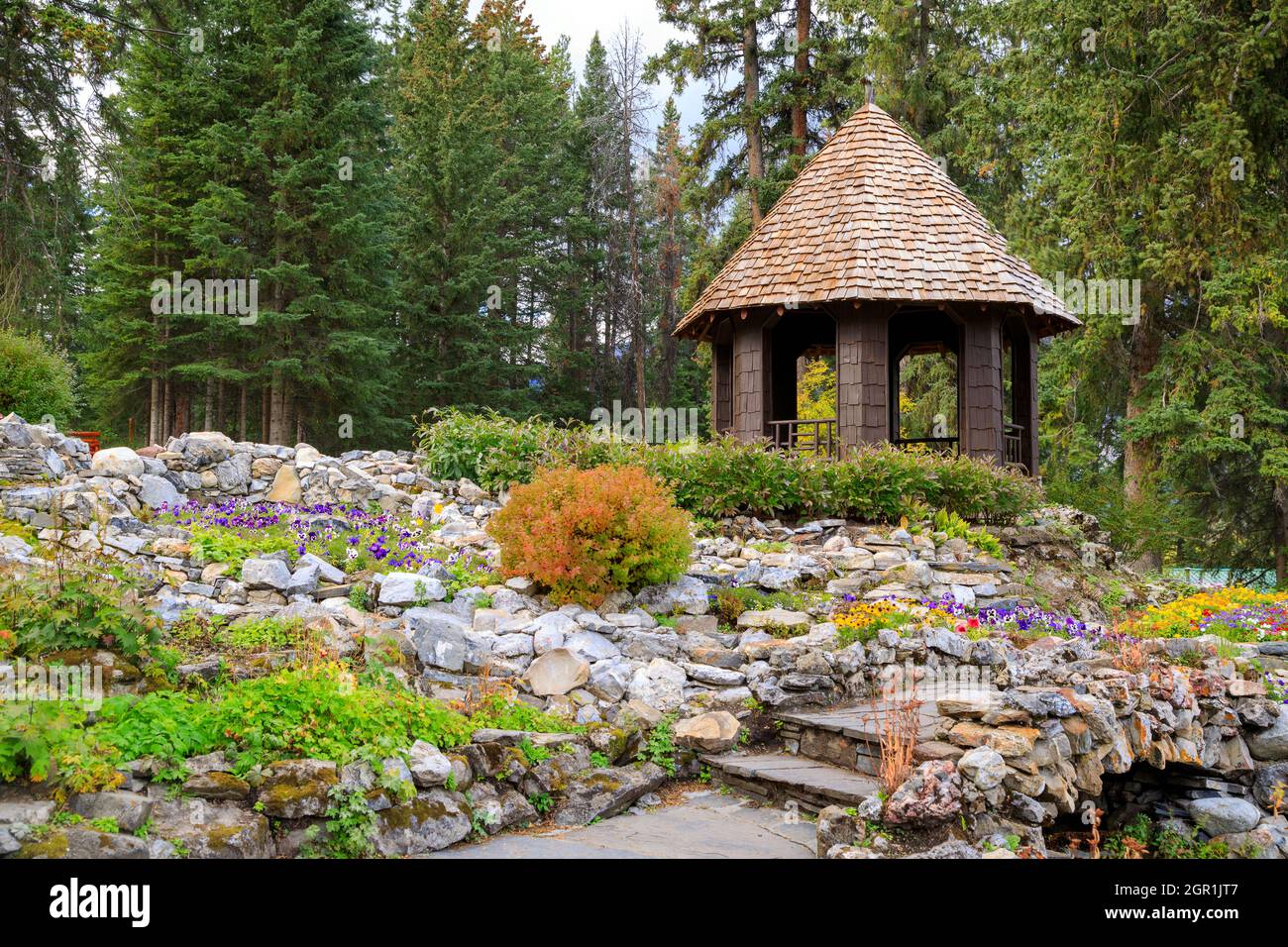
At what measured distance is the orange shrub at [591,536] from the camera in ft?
24.0

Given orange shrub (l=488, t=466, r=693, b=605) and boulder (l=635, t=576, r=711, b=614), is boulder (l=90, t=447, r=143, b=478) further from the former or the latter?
boulder (l=635, t=576, r=711, b=614)

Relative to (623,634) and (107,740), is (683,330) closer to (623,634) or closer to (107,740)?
(623,634)

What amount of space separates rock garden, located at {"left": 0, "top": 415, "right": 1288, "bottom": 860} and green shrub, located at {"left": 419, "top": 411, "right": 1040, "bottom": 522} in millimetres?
49

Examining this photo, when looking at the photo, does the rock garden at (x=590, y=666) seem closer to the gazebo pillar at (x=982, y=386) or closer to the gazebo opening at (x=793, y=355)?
the gazebo pillar at (x=982, y=386)

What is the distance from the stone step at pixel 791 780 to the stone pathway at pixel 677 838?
0.16 meters

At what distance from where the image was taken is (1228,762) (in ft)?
20.0

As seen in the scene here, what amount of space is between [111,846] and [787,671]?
429 cm

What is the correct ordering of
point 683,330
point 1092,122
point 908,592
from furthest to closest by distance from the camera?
point 1092,122, point 683,330, point 908,592

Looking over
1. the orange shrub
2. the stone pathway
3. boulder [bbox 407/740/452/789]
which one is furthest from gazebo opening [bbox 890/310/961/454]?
boulder [bbox 407/740/452/789]

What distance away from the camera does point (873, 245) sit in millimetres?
12250

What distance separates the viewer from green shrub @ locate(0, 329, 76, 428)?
11.8 meters

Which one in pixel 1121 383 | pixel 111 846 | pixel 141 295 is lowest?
pixel 111 846

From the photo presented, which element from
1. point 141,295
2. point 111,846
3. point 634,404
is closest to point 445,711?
point 111,846

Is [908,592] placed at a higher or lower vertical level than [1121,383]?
lower
